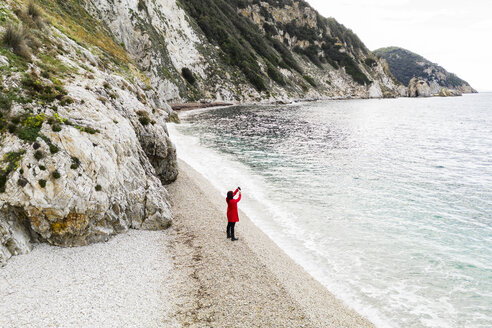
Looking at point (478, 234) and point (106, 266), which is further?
point (478, 234)

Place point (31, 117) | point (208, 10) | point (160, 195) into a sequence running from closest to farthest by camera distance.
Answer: point (31, 117) → point (160, 195) → point (208, 10)

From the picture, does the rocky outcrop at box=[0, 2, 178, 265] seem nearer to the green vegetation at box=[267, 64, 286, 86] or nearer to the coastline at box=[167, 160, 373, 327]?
the coastline at box=[167, 160, 373, 327]

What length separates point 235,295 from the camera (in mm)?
8719

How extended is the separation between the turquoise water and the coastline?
45.5 inches

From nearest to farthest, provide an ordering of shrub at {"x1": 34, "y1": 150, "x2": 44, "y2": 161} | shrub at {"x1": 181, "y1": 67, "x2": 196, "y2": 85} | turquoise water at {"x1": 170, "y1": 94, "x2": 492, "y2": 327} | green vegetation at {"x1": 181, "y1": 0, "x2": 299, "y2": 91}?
turquoise water at {"x1": 170, "y1": 94, "x2": 492, "y2": 327} < shrub at {"x1": 34, "y1": 150, "x2": 44, "y2": 161} < shrub at {"x1": 181, "y1": 67, "x2": 196, "y2": 85} < green vegetation at {"x1": 181, "y1": 0, "x2": 299, "y2": 91}

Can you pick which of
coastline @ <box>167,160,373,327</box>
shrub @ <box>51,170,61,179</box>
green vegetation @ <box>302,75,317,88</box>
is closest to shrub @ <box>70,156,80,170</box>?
shrub @ <box>51,170,61,179</box>

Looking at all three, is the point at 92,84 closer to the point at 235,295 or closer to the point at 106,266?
the point at 106,266

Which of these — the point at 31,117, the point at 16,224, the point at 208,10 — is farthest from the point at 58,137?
the point at 208,10

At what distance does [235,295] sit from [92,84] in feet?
46.5

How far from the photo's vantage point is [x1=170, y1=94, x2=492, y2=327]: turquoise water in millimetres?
10039

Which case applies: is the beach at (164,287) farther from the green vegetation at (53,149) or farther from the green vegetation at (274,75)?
the green vegetation at (274,75)

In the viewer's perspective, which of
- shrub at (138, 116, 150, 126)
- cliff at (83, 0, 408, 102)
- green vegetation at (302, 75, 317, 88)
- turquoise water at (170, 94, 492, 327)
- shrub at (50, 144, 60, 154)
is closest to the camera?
turquoise water at (170, 94, 492, 327)

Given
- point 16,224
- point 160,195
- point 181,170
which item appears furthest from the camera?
point 181,170

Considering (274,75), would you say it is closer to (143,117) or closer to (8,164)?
Answer: (143,117)
